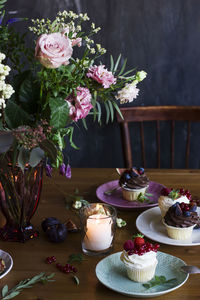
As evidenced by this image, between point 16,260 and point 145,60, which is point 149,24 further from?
point 16,260

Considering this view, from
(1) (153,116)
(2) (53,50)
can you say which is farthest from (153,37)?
(2) (53,50)

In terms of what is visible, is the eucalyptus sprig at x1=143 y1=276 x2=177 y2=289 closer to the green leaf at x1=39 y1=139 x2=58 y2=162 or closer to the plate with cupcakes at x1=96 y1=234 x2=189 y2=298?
the plate with cupcakes at x1=96 y1=234 x2=189 y2=298

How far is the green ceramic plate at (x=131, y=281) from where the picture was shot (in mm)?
1164

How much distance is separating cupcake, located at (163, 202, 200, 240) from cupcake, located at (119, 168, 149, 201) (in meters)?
0.31

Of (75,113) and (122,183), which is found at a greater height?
(75,113)

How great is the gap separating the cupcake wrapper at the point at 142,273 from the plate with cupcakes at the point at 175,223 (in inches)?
8.3

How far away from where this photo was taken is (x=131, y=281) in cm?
123

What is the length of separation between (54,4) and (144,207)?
1.73 m

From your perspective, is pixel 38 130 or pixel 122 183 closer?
pixel 38 130

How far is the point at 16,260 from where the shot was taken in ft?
4.50

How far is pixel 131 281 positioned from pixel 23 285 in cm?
29

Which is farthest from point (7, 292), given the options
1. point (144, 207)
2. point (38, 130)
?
point (144, 207)

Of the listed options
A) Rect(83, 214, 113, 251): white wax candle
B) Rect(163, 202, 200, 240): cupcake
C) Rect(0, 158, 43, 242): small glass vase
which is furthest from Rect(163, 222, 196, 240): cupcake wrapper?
Rect(0, 158, 43, 242): small glass vase

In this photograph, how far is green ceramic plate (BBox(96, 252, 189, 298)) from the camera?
45.8 inches
